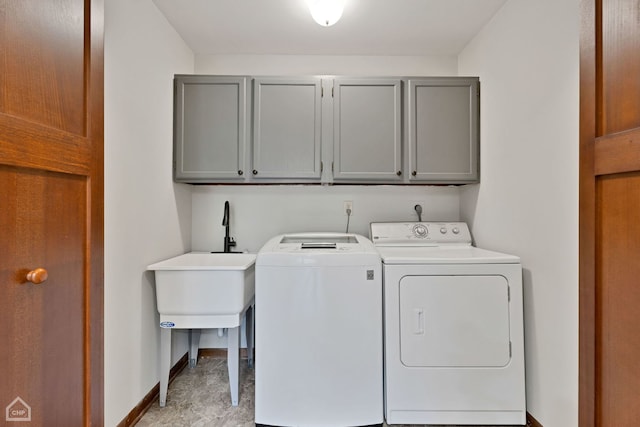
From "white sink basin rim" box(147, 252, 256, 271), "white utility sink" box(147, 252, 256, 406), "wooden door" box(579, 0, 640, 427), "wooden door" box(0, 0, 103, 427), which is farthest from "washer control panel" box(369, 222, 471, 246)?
"wooden door" box(0, 0, 103, 427)

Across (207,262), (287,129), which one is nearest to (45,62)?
(207,262)

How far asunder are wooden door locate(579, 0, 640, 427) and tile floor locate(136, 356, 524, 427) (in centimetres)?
161

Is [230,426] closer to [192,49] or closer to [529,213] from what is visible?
[529,213]

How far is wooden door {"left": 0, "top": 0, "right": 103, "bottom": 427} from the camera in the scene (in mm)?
738

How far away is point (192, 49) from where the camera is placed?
242 cm

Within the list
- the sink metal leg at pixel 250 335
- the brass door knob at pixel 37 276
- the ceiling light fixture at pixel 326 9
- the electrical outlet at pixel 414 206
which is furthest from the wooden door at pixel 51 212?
the electrical outlet at pixel 414 206

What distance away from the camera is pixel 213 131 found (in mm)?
2184

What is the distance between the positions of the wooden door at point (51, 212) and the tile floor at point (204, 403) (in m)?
0.81

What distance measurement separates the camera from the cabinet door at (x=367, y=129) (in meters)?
2.20

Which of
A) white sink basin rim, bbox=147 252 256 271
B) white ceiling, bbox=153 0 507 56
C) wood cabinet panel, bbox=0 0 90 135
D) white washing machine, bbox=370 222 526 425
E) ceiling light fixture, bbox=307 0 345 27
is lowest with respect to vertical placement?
white washing machine, bbox=370 222 526 425

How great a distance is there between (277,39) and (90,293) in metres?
2.05

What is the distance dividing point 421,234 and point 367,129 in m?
0.87

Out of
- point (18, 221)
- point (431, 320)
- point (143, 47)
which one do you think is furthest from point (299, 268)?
point (143, 47)

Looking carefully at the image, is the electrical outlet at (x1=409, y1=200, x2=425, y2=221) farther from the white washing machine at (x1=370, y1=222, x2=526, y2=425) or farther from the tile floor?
the tile floor
